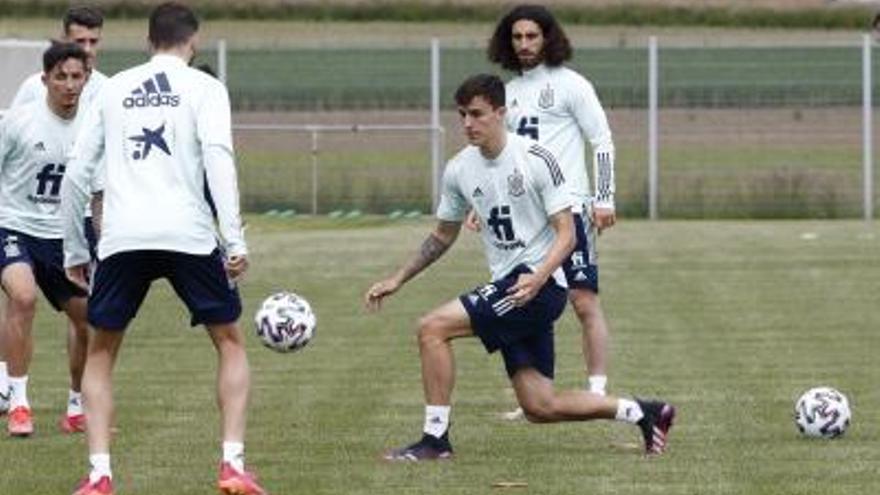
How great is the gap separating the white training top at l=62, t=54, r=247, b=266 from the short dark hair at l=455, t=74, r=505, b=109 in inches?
58.6

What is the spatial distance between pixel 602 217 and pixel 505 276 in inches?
72.9

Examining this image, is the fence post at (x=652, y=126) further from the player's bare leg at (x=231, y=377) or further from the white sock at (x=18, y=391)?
the player's bare leg at (x=231, y=377)

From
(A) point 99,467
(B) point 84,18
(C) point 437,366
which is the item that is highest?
(B) point 84,18

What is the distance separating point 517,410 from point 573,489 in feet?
10.3

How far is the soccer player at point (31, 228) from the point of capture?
1465 cm

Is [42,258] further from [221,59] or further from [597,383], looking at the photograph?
[221,59]

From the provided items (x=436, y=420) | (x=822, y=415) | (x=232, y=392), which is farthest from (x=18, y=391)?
(x=822, y=415)

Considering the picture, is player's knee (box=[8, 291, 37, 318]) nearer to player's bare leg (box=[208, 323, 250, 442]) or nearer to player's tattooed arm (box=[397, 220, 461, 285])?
player's tattooed arm (box=[397, 220, 461, 285])

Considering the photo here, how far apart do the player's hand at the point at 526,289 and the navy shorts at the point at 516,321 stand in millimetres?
69

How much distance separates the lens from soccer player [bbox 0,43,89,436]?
48.1ft

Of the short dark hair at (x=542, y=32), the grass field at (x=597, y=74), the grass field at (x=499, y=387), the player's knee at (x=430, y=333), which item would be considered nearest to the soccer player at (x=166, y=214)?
the grass field at (x=499, y=387)

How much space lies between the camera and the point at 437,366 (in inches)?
519

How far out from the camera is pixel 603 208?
49.3 ft

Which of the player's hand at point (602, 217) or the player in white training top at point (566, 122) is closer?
the player in white training top at point (566, 122)
